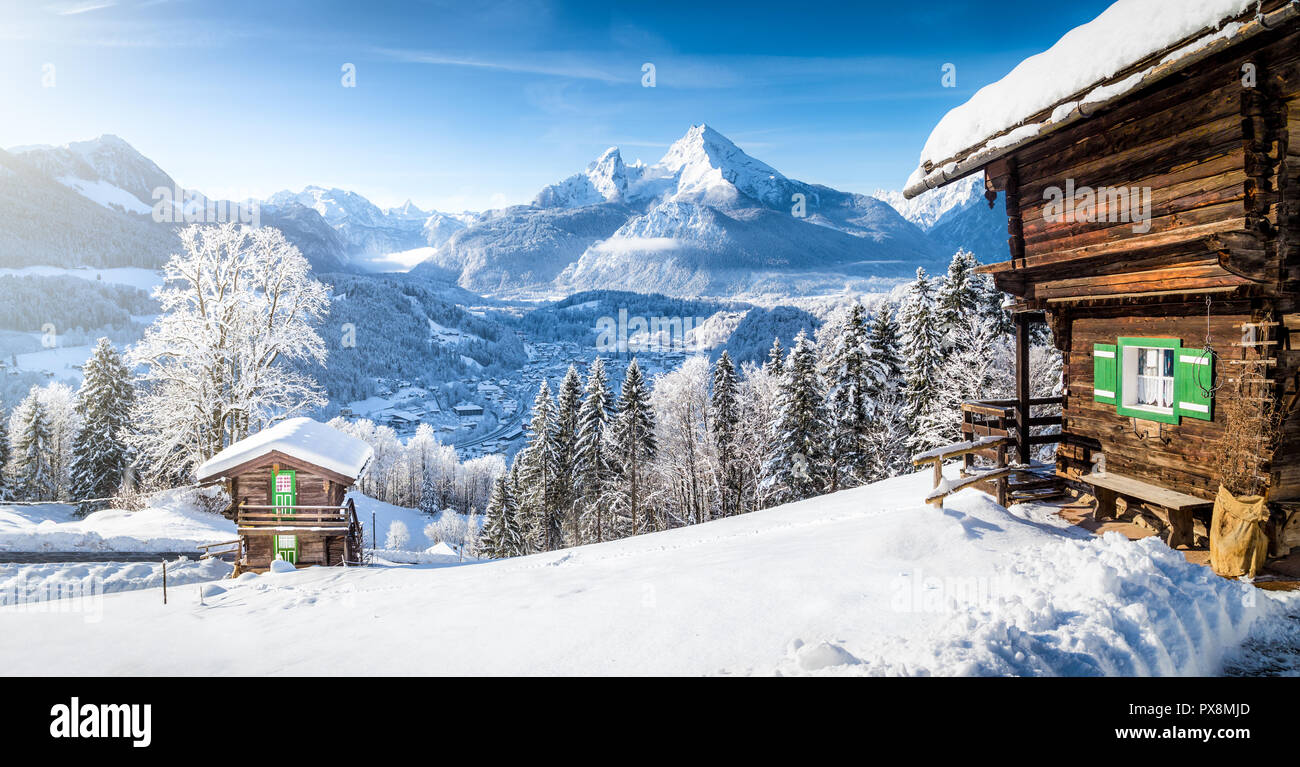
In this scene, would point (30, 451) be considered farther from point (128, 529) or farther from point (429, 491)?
point (429, 491)

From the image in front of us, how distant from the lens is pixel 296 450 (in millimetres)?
18281

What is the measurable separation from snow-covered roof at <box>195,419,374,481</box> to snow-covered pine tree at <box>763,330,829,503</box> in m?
21.0

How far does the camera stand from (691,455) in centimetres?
3684

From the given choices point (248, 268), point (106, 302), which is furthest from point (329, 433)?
point (106, 302)

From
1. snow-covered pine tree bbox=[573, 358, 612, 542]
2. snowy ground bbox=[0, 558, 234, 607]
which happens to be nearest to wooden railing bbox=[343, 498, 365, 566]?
snowy ground bbox=[0, 558, 234, 607]

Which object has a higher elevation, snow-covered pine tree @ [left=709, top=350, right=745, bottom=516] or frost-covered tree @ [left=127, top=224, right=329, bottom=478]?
frost-covered tree @ [left=127, top=224, right=329, bottom=478]

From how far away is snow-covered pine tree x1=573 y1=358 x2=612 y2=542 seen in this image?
38.5 m

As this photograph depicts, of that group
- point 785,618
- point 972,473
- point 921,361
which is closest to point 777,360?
point 921,361

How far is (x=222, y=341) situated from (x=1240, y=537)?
3246cm

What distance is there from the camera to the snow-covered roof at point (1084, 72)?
23.2 ft

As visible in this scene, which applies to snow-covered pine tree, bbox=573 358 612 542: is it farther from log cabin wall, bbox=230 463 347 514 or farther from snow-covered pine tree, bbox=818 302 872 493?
log cabin wall, bbox=230 463 347 514

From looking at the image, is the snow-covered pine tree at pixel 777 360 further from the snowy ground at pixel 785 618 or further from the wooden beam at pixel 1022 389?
the snowy ground at pixel 785 618
